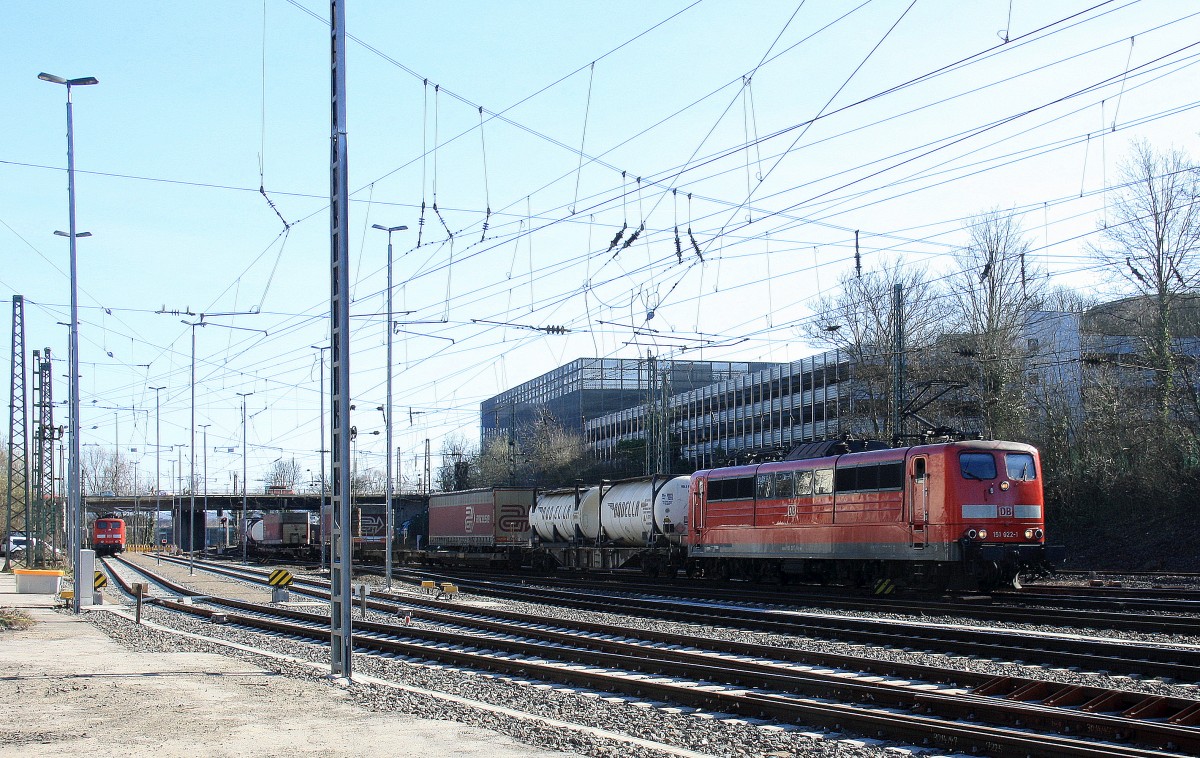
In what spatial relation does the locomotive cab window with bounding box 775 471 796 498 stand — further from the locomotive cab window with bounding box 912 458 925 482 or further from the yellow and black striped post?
the yellow and black striped post

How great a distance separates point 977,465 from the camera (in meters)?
24.5

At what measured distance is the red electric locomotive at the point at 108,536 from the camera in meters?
89.5

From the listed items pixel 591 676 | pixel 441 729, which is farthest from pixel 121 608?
pixel 441 729

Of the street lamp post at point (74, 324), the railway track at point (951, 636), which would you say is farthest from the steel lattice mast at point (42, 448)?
the railway track at point (951, 636)

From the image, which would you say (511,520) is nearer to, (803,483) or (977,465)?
(803,483)

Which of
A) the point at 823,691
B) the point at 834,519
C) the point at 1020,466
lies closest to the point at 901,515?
the point at 834,519

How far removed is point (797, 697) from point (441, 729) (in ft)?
14.6

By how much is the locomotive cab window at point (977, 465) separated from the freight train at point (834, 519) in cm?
3

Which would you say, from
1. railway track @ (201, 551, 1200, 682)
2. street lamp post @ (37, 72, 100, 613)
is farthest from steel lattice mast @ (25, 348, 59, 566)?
railway track @ (201, 551, 1200, 682)

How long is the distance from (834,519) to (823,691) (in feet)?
50.4

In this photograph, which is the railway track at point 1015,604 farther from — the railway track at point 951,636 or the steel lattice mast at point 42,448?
the steel lattice mast at point 42,448

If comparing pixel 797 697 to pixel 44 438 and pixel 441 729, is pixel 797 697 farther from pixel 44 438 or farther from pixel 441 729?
pixel 44 438

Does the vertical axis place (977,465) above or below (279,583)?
above

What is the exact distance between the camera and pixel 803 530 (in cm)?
2914
